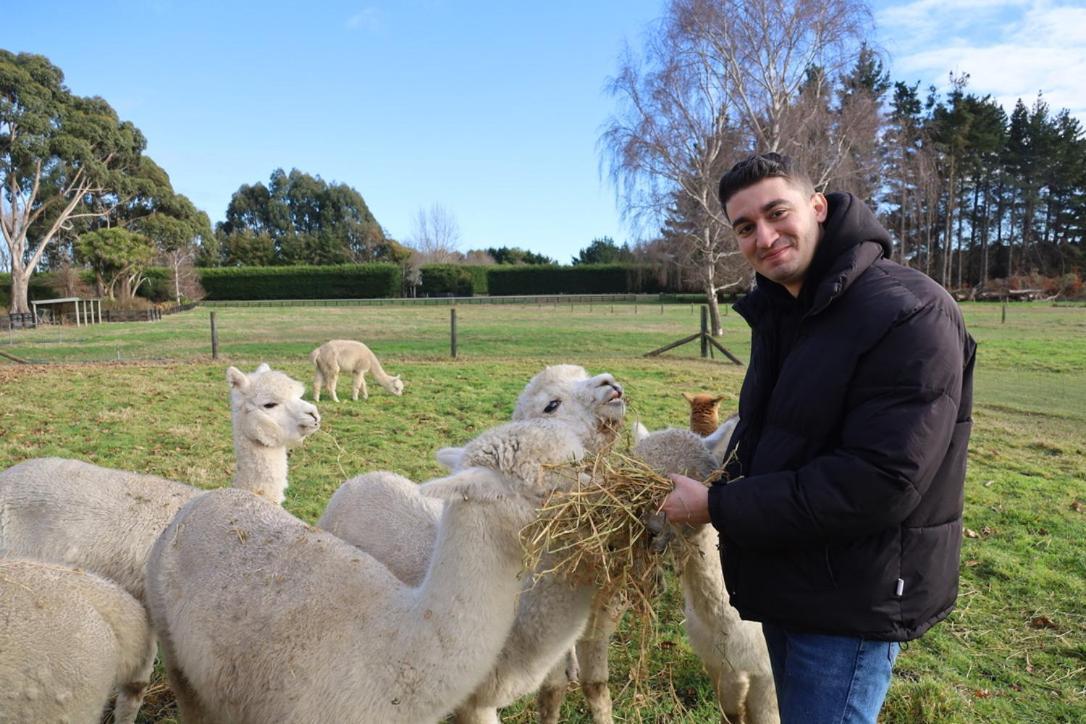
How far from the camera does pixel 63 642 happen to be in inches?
102

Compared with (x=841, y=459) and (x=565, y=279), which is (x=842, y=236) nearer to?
(x=841, y=459)

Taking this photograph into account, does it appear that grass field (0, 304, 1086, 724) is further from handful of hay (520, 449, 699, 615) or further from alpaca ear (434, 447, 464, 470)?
alpaca ear (434, 447, 464, 470)

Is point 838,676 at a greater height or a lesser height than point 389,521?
greater

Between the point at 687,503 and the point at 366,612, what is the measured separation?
131 centimetres

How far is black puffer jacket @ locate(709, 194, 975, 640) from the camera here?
5.43ft

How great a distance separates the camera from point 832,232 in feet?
6.40

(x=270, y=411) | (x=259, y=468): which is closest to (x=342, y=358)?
(x=270, y=411)

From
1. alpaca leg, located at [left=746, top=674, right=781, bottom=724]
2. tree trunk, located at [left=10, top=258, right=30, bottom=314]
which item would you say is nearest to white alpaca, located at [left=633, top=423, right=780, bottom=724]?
alpaca leg, located at [left=746, top=674, right=781, bottom=724]

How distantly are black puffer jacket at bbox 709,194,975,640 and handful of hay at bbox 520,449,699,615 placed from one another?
296mm

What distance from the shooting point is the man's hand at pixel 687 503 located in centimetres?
199

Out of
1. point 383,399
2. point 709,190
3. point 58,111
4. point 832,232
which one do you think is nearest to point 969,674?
point 832,232

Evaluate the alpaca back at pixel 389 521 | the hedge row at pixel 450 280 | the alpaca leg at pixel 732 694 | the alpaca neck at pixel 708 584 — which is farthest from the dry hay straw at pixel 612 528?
the hedge row at pixel 450 280

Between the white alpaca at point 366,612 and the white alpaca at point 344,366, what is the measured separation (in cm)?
1010

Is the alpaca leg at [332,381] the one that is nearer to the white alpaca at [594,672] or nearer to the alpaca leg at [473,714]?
the white alpaca at [594,672]
